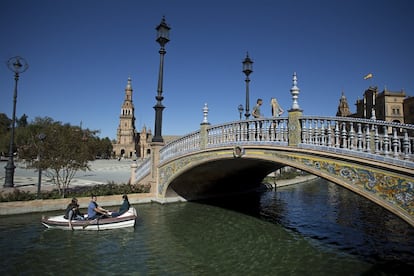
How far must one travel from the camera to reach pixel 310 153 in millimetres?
7988

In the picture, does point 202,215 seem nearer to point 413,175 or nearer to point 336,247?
point 336,247

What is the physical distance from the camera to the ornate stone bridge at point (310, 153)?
607 cm

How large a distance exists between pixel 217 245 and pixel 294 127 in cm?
457

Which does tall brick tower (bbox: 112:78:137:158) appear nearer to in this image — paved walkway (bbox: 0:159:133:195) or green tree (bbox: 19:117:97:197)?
paved walkway (bbox: 0:159:133:195)

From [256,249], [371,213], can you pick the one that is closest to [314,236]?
[256,249]

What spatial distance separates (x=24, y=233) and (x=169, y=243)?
5068 mm

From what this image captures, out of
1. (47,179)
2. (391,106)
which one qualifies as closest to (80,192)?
(47,179)

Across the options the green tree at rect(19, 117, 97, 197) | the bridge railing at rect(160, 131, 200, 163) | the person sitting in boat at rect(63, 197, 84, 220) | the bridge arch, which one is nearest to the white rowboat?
the person sitting in boat at rect(63, 197, 84, 220)

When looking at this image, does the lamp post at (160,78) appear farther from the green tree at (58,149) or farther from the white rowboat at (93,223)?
the white rowboat at (93,223)

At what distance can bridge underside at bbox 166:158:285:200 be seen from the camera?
14.1 metres

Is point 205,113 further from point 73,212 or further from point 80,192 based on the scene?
point 80,192

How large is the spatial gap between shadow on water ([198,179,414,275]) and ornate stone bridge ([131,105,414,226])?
46.8 inches

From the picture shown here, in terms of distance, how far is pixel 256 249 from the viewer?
859 cm

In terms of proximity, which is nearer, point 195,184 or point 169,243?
point 169,243
